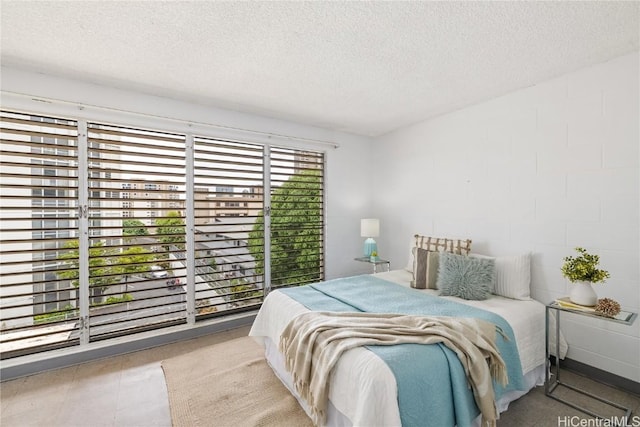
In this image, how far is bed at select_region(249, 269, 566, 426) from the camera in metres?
1.37

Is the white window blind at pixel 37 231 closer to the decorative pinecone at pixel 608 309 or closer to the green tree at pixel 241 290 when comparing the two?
the green tree at pixel 241 290

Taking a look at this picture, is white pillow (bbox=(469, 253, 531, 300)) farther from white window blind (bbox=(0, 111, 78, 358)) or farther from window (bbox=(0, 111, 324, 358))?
white window blind (bbox=(0, 111, 78, 358))

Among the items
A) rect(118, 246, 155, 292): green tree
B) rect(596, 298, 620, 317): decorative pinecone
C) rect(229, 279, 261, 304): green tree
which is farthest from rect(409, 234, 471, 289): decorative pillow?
rect(118, 246, 155, 292): green tree

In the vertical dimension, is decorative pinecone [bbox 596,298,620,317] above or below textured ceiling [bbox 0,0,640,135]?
below

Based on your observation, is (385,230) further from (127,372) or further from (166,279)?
(127,372)

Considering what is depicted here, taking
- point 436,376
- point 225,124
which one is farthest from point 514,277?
point 225,124

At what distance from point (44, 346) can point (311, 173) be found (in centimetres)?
321

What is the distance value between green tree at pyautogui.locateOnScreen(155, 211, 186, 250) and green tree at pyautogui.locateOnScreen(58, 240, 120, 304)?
44 cm

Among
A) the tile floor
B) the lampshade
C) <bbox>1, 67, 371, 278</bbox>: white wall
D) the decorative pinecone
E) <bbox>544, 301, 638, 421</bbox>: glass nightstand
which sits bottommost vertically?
the tile floor

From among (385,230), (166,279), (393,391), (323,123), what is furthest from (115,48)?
(385,230)

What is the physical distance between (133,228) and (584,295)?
377 centimetres

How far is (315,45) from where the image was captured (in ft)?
6.82

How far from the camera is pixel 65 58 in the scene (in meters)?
2.24

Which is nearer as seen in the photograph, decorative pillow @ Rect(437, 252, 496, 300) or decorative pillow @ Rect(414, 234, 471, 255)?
decorative pillow @ Rect(437, 252, 496, 300)
